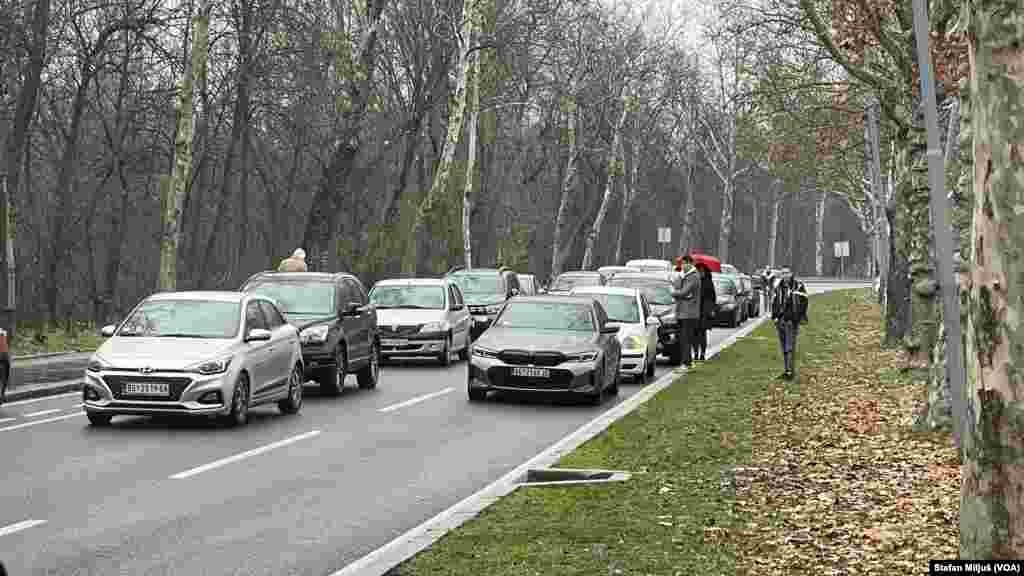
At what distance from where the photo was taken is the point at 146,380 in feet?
59.3

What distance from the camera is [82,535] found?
11070 millimetres

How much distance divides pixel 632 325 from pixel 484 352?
225 inches

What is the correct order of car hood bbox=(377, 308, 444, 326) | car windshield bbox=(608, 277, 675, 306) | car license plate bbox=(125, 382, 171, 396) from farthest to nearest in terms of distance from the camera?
car windshield bbox=(608, 277, 675, 306) → car hood bbox=(377, 308, 444, 326) → car license plate bbox=(125, 382, 171, 396)

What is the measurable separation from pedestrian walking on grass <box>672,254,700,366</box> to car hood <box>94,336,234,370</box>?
12.5m

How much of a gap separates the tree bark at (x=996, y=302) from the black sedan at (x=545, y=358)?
15003mm

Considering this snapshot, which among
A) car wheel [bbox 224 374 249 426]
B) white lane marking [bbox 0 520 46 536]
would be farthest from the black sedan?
white lane marking [bbox 0 520 46 536]

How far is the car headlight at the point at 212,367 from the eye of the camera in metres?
18.2

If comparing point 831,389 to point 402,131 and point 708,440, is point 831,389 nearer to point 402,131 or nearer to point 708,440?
point 708,440

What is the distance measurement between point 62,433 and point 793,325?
12.2 m

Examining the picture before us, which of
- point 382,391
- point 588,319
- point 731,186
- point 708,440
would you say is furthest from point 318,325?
point 731,186

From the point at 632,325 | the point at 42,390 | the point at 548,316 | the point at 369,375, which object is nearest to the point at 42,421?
the point at 42,390

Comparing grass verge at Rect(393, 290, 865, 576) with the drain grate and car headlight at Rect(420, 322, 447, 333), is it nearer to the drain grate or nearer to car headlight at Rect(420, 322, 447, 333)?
the drain grate

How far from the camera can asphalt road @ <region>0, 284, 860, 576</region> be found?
34.4ft

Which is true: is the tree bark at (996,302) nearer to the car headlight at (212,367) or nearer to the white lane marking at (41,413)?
the car headlight at (212,367)
